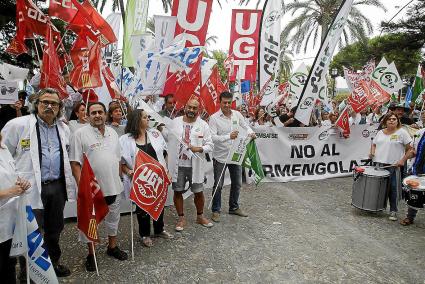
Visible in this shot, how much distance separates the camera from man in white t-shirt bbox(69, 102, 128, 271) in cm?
362

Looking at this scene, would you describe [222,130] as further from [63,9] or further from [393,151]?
[63,9]

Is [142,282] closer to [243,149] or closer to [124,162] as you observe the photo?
[124,162]

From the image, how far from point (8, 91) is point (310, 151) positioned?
6.27 m

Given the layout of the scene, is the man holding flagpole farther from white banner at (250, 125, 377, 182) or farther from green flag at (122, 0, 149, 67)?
white banner at (250, 125, 377, 182)

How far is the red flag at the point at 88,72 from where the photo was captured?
191 inches

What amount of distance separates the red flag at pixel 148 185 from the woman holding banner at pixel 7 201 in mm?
1405

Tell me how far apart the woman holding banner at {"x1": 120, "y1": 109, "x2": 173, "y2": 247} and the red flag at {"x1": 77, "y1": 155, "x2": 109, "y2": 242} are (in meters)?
0.56

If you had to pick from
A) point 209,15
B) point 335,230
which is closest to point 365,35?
point 209,15

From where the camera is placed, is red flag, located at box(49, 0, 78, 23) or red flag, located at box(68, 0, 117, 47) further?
red flag, located at box(49, 0, 78, 23)

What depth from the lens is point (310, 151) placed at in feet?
27.6

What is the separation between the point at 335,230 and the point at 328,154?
369cm

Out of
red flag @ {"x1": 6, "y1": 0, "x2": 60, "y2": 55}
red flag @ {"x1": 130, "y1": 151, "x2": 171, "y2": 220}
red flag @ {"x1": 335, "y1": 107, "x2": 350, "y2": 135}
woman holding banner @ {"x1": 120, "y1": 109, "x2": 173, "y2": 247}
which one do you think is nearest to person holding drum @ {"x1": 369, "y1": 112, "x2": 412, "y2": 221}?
red flag @ {"x1": 335, "y1": 107, "x2": 350, "y2": 135}

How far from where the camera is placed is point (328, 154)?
855 centimetres

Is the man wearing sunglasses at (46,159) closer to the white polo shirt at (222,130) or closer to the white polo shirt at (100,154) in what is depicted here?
the white polo shirt at (100,154)
